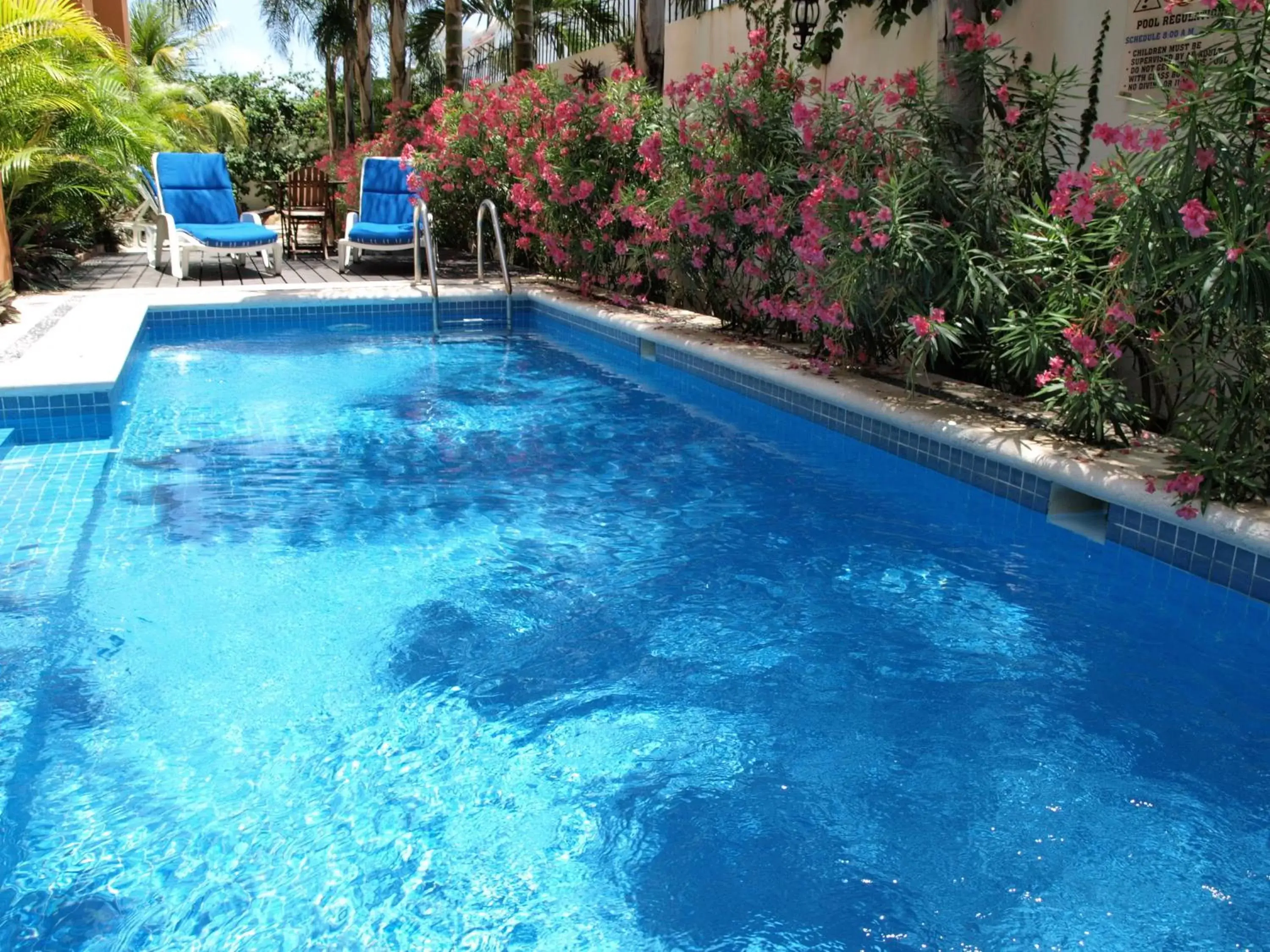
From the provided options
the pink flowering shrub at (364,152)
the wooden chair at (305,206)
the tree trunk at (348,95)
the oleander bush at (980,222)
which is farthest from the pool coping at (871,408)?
the tree trunk at (348,95)

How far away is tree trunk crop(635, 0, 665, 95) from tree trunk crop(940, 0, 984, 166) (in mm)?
5305

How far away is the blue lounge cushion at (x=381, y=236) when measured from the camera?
11125mm

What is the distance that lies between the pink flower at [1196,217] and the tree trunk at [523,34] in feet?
34.3

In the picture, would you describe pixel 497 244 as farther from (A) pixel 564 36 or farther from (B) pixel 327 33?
(B) pixel 327 33

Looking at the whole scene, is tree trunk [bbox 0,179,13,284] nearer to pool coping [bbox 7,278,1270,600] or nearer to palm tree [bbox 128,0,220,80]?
pool coping [bbox 7,278,1270,600]

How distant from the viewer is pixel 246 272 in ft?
37.3

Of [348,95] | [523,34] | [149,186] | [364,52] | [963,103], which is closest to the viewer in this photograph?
[963,103]

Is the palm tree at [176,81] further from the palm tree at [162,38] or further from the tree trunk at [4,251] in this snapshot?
the tree trunk at [4,251]

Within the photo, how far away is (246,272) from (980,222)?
8172mm

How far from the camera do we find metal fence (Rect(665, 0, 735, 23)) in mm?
9836

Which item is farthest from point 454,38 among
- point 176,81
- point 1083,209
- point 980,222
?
point 1083,209

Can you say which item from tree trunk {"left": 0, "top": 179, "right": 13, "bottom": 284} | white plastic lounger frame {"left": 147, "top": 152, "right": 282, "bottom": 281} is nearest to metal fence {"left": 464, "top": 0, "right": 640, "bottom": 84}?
white plastic lounger frame {"left": 147, "top": 152, "right": 282, "bottom": 281}

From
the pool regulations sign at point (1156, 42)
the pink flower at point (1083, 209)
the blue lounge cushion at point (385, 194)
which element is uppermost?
the pool regulations sign at point (1156, 42)

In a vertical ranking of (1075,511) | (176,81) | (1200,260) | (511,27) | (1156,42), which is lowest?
(1075,511)
